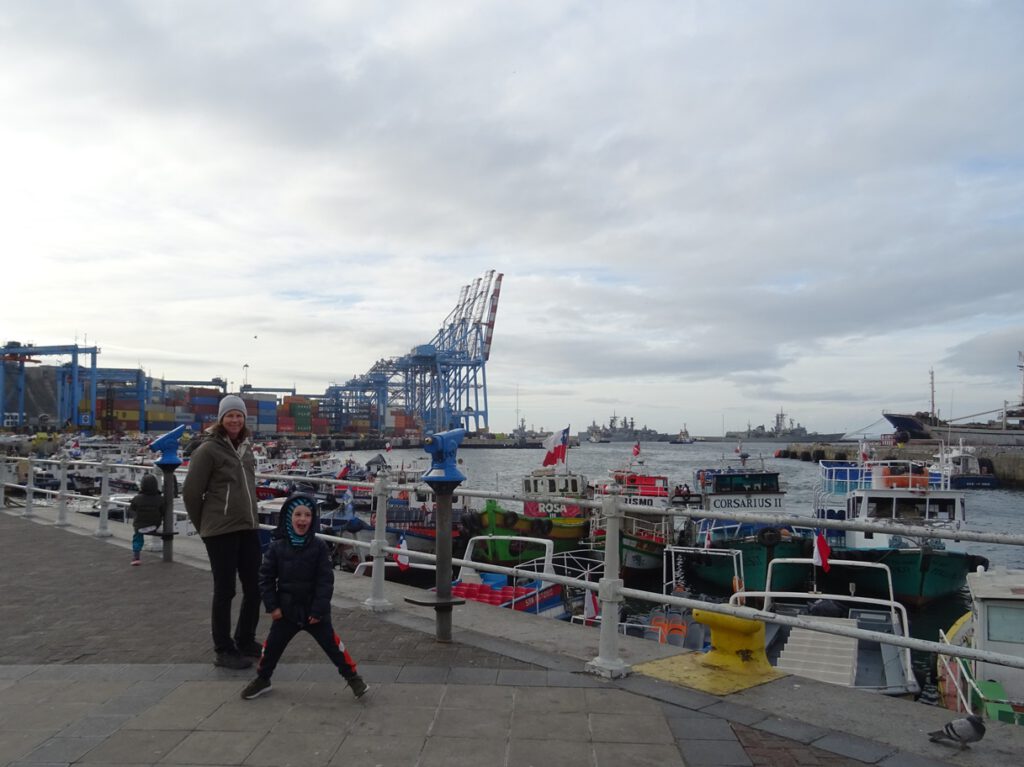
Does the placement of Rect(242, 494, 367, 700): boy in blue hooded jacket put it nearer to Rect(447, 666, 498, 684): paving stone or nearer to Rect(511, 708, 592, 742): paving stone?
Rect(447, 666, 498, 684): paving stone

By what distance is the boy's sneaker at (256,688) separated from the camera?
13.3 ft

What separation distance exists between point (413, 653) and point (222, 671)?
1139 millimetres

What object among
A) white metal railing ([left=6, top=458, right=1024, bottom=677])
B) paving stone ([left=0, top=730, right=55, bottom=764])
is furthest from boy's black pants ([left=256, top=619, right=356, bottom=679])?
white metal railing ([left=6, top=458, right=1024, bottom=677])

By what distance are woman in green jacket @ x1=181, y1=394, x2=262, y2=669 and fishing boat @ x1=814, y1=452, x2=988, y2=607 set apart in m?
16.3

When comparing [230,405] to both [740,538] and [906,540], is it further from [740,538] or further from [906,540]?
[906,540]

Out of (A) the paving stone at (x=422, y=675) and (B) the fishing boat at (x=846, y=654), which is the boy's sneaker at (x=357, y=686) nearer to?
(A) the paving stone at (x=422, y=675)

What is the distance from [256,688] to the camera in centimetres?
407

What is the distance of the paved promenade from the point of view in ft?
11.0

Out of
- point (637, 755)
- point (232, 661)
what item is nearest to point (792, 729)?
point (637, 755)

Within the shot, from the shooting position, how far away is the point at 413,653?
4855mm

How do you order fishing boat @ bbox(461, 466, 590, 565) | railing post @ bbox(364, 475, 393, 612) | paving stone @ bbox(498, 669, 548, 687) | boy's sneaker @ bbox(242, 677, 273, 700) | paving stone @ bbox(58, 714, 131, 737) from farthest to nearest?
fishing boat @ bbox(461, 466, 590, 565) < railing post @ bbox(364, 475, 393, 612) < paving stone @ bbox(498, 669, 548, 687) < boy's sneaker @ bbox(242, 677, 273, 700) < paving stone @ bbox(58, 714, 131, 737)

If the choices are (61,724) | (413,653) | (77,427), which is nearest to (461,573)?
(413,653)

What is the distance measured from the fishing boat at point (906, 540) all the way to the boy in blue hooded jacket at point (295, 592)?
54.2 feet

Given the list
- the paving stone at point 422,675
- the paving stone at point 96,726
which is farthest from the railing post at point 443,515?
the paving stone at point 96,726
